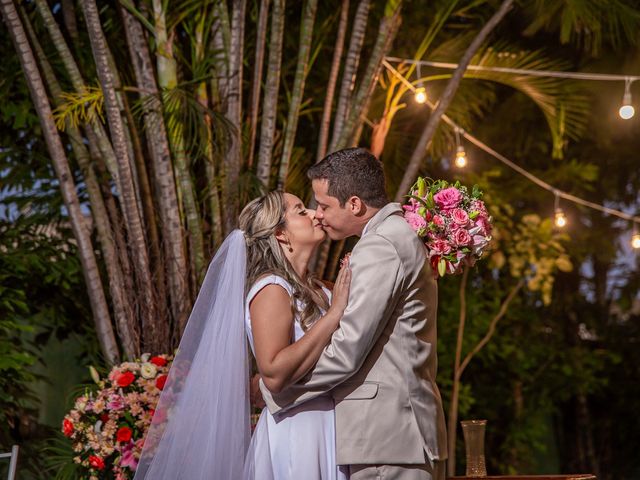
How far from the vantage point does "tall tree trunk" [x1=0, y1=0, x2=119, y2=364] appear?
4344 millimetres

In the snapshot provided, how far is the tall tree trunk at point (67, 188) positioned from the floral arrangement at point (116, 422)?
0.64 metres

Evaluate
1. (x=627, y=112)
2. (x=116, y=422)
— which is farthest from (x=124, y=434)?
(x=627, y=112)

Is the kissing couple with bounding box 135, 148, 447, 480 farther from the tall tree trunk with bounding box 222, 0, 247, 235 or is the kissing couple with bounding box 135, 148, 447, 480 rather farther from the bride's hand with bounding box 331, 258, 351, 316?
the tall tree trunk with bounding box 222, 0, 247, 235

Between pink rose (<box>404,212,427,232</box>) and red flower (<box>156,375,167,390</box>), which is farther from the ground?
pink rose (<box>404,212,427,232</box>)

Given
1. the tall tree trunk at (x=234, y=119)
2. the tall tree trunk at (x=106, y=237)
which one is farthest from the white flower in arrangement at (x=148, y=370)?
the tall tree trunk at (x=234, y=119)

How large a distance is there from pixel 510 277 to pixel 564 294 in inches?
41.9

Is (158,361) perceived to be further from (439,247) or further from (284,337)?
(439,247)

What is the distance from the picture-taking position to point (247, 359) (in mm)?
2930

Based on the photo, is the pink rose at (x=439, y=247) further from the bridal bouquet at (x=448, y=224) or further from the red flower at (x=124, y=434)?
the red flower at (x=124, y=434)

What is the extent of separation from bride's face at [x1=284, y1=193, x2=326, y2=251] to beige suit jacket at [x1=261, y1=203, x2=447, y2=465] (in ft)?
1.14

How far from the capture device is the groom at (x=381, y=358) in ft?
8.18

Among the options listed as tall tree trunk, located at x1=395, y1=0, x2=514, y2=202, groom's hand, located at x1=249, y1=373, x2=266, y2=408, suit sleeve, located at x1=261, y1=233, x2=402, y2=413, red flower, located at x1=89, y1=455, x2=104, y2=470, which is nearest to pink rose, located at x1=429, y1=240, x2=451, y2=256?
suit sleeve, located at x1=261, y1=233, x2=402, y2=413

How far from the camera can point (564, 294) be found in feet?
30.2

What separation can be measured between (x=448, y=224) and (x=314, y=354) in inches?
23.5
